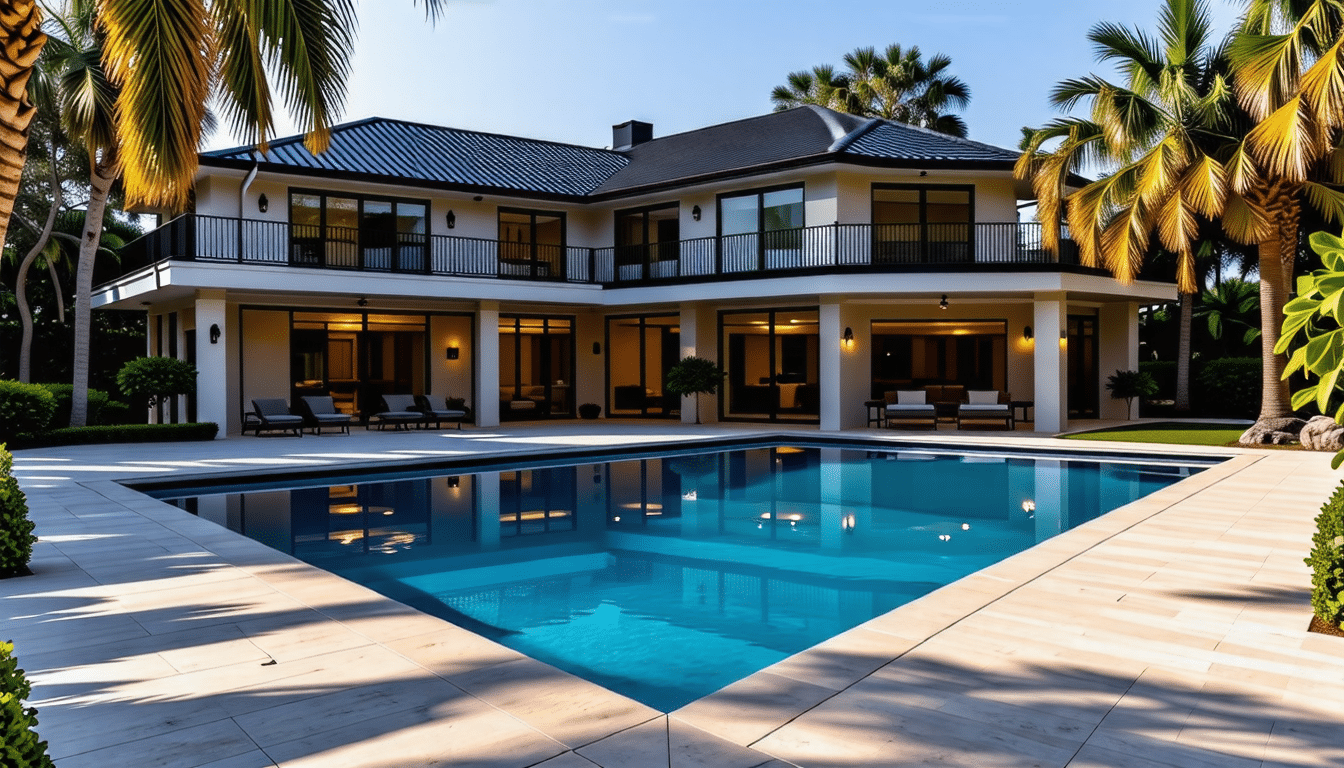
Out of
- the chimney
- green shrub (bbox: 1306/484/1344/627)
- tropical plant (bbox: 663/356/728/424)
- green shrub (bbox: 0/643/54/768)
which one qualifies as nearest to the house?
tropical plant (bbox: 663/356/728/424)

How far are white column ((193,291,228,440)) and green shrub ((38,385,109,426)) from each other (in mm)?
2733

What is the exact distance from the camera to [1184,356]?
23.4 meters

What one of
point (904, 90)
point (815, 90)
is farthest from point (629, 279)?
point (904, 90)

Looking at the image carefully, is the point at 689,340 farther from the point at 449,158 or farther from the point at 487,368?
the point at 449,158

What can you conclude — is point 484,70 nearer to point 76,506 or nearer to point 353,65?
point 353,65

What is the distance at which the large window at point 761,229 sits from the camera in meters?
20.6

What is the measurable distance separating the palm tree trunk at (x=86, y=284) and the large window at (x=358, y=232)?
3.49 metres

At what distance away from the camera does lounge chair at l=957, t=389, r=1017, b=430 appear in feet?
64.9

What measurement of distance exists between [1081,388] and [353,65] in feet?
71.0

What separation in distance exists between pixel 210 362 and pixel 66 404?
3.64 metres

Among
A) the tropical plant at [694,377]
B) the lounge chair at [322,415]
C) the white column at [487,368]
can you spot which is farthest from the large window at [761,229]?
the lounge chair at [322,415]

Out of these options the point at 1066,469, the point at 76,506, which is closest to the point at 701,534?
the point at 76,506

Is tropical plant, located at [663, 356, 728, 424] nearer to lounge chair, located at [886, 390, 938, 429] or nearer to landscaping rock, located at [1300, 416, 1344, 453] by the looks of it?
lounge chair, located at [886, 390, 938, 429]

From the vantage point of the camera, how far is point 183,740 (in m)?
3.42
